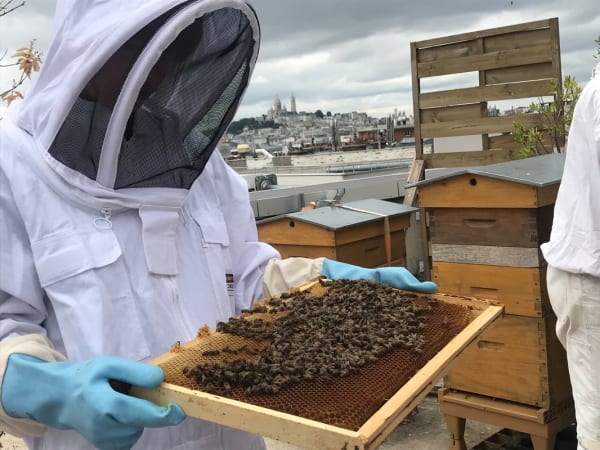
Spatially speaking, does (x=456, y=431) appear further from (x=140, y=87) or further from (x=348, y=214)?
(x=140, y=87)

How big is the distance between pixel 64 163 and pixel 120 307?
0.45 metres

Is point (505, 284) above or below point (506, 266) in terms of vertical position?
below

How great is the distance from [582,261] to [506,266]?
0.73m

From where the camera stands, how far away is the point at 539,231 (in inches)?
137

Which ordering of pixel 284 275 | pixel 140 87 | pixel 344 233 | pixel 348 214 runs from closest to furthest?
pixel 140 87 → pixel 284 275 → pixel 344 233 → pixel 348 214

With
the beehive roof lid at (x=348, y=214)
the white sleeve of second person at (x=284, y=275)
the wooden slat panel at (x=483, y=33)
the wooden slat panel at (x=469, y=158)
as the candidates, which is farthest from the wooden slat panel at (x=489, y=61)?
the white sleeve of second person at (x=284, y=275)

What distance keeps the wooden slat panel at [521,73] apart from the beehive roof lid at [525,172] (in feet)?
4.60

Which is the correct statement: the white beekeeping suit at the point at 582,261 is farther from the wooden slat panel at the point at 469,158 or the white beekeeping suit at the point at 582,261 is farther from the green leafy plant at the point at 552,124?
the wooden slat panel at the point at 469,158

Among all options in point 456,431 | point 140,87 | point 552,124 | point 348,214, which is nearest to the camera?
point 140,87

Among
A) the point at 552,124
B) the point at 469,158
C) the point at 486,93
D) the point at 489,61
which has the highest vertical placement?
the point at 489,61

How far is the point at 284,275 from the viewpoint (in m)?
2.42

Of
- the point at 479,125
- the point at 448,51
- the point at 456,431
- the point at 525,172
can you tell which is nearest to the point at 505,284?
the point at 525,172

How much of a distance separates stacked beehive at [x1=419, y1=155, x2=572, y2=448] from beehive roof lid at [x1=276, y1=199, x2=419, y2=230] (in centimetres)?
70

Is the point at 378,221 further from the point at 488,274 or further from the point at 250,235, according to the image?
the point at 250,235
